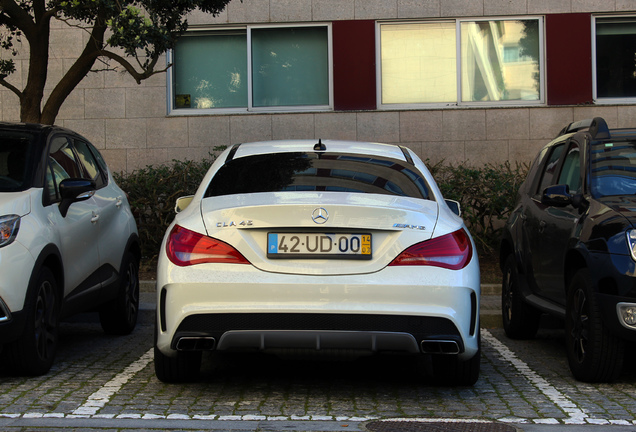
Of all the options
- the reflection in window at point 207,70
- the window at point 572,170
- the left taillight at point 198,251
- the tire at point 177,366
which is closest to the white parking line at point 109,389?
the tire at point 177,366

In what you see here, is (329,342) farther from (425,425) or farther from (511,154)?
(511,154)

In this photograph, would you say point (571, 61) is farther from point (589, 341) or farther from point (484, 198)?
point (589, 341)

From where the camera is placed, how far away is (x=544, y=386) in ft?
17.9

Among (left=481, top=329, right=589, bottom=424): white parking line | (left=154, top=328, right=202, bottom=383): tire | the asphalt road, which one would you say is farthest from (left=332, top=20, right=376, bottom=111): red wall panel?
(left=154, top=328, right=202, bottom=383): tire

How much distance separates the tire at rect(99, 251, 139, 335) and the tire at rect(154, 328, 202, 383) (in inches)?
87.2

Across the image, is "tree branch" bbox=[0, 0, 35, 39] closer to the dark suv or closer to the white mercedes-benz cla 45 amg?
the dark suv

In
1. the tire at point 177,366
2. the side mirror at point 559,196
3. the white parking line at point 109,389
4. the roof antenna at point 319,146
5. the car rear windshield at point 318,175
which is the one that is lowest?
the white parking line at point 109,389

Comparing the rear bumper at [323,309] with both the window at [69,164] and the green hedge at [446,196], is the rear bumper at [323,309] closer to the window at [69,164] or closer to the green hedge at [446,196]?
the window at [69,164]

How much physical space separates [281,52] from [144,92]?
7.67ft

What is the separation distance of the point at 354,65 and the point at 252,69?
1686 mm

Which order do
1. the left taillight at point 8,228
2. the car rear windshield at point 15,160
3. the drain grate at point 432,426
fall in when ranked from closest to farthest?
1. the drain grate at point 432,426
2. the left taillight at point 8,228
3. the car rear windshield at point 15,160

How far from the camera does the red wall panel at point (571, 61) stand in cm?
1398

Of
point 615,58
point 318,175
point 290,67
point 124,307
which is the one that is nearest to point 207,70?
point 290,67

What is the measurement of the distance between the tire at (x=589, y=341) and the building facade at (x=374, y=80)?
841cm
